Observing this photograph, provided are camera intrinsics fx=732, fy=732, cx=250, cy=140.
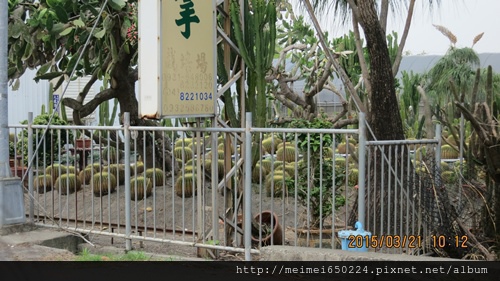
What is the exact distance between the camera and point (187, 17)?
7.93 metres

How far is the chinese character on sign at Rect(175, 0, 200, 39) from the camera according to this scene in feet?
25.8

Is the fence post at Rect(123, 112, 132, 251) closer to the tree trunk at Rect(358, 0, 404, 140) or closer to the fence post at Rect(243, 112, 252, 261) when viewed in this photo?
the fence post at Rect(243, 112, 252, 261)

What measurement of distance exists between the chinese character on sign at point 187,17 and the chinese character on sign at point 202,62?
11.7 inches

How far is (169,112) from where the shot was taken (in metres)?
7.59

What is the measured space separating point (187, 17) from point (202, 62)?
0.54m

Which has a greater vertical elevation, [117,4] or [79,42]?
[117,4]

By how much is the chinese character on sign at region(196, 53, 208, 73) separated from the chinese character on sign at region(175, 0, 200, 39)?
0.97ft

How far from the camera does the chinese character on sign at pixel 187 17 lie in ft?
25.8

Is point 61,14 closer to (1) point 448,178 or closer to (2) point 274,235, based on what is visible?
(2) point 274,235

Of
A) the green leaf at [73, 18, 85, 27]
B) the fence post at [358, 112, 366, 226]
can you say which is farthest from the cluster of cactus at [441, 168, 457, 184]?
the green leaf at [73, 18, 85, 27]

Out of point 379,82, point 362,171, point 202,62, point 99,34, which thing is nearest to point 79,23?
point 99,34
